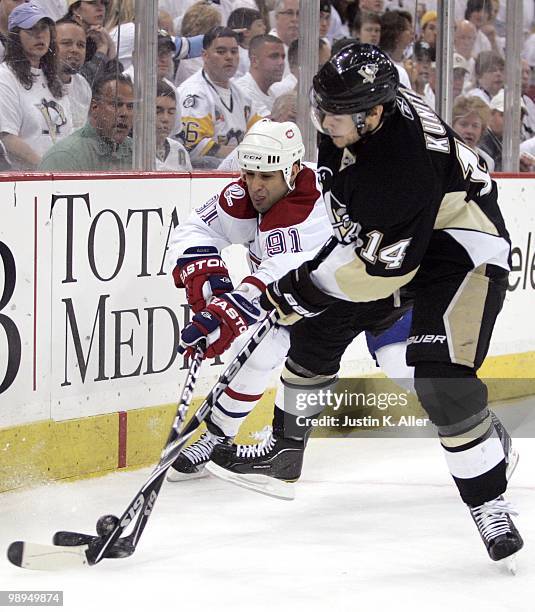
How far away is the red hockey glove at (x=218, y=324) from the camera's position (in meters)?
2.91

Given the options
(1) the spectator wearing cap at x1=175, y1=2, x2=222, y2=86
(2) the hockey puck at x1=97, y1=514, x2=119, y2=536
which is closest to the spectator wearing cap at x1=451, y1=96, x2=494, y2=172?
(1) the spectator wearing cap at x1=175, y1=2, x2=222, y2=86

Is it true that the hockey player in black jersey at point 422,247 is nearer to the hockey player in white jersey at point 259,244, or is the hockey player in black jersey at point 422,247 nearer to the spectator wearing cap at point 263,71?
the hockey player in white jersey at point 259,244

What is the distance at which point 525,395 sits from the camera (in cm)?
482

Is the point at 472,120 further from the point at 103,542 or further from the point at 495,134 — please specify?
the point at 103,542

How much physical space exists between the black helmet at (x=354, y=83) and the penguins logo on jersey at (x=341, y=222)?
0.72 feet

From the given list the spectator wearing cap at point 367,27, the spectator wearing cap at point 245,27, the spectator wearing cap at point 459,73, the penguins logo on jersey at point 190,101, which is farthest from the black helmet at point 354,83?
the spectator wearing cap at point 459,73

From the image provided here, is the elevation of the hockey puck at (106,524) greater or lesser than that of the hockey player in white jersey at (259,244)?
lesser

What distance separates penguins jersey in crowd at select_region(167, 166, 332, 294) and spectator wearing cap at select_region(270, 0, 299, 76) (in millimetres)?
1000

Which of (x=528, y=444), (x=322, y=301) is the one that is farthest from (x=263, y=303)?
(x=528, y=444)

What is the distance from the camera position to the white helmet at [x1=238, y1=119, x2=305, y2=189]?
3240mm

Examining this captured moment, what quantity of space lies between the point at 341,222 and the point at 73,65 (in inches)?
51.1

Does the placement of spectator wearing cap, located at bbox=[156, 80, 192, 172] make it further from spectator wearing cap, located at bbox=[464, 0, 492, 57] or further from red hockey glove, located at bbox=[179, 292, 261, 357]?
spectator wearing cap, located at bbox=[464, 0, 492, 57]

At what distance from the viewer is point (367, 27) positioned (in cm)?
460

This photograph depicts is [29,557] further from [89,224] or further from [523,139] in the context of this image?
[523,139]
